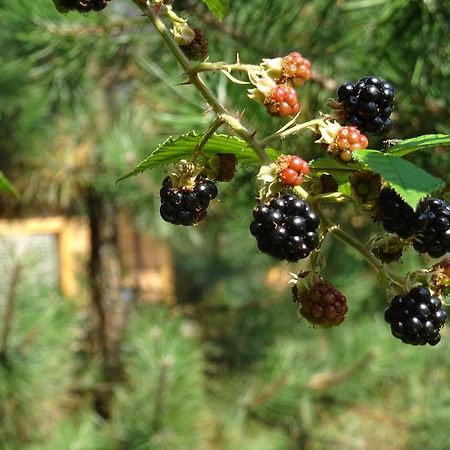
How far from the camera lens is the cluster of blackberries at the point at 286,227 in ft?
1.21

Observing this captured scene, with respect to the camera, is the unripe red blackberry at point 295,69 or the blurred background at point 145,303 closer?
the unripe red blackberry at point 295,69

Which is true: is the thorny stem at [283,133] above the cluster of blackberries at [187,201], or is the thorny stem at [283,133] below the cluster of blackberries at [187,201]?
above

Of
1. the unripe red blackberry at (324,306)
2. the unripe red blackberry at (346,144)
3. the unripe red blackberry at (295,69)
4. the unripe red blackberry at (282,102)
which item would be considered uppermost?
the unripe red blackberry at (295,69)

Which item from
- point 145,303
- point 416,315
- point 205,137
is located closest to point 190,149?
point 205,137

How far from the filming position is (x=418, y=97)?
0.81 metres

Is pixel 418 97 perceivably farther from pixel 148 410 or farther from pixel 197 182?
pixel 148 410

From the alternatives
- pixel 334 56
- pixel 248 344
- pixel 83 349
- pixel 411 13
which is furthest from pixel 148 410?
pixel 411 13

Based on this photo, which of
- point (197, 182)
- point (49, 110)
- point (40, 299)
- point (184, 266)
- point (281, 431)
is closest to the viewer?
point (197, 182)

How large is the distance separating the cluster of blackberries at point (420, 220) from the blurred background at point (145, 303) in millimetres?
462

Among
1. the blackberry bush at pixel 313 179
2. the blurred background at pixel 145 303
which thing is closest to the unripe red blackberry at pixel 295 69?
the blackberry bush at pixel 313 179

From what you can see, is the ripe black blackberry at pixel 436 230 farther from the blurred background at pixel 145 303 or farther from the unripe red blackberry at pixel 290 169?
the blurred background at pixel 145 303

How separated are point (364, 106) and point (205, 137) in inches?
3.2

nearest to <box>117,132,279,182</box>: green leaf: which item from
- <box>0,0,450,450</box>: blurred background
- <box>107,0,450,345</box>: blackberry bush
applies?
<box>107,0,450,345</box>: blackberry bush

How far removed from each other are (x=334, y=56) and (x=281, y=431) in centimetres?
134
